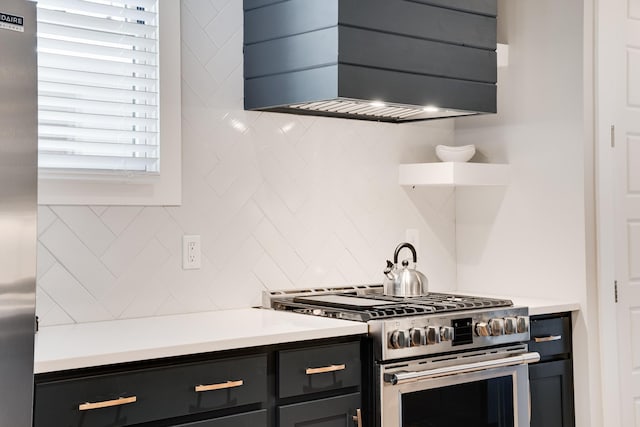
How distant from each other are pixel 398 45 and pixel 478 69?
43 cm

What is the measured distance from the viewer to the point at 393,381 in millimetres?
2590

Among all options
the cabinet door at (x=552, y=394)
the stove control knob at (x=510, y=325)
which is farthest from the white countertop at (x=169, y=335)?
the cabinet door at (x=552, y=394)

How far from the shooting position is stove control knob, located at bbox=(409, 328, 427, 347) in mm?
2650

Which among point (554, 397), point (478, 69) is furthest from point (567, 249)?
point (478, 69)

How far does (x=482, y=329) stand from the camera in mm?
2877

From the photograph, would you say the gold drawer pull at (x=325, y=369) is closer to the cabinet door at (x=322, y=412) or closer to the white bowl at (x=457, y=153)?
the cabinet door at (x=322, y=412)

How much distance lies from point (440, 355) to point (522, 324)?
41 centimetres

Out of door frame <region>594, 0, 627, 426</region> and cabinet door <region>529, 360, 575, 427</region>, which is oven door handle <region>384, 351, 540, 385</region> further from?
door frame <region>594, 0, 627, 426</region>

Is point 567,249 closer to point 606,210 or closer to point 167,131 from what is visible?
point 606,210

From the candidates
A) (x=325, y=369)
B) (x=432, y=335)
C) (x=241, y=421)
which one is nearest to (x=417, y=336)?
(x=432, y=335)

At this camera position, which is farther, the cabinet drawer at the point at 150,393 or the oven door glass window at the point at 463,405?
the oven door glass window at the point at 463,405

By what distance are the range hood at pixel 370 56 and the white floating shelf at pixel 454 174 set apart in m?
0.25

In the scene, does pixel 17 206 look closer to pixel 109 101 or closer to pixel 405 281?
pixel 109 101

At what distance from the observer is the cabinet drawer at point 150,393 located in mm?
2021
